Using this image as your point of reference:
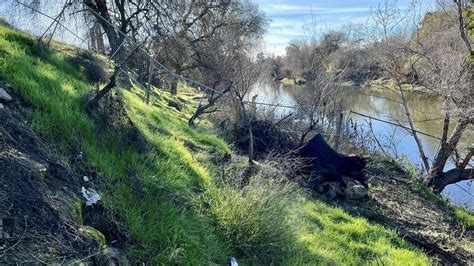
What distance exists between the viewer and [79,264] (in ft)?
7.40

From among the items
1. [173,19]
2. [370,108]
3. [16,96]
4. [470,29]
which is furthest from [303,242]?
[370,108]

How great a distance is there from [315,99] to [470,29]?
482 centimetres

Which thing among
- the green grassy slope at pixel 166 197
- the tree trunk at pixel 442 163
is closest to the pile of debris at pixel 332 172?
the green grassy slope at pixel 166 197

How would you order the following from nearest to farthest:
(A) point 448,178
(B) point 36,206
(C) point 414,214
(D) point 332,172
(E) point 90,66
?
(B) point 36,206
(E) point 90,66
(C) point 414,214
(D) point 332,172
(A) point 448,178

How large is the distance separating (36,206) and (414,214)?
756 centimetres

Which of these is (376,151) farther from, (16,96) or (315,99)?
(16,96)

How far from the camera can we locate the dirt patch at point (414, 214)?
6477 millimetres

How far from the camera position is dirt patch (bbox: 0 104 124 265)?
213 cm

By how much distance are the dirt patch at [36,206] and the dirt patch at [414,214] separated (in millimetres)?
5455

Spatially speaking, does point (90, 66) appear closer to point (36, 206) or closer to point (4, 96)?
point (4, 96)

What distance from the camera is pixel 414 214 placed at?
26.4ft

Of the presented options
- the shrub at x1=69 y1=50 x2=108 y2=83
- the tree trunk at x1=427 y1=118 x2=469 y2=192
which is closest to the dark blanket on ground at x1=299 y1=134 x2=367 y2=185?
the tree trunk at x1=427 y1=118 x2=469 y2=192

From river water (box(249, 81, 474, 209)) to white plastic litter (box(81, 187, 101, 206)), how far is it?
10.3 meters

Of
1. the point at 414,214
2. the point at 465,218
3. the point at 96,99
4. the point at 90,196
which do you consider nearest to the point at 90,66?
the point at 96,99
